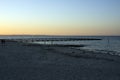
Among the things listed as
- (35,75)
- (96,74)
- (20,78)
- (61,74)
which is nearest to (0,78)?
(20,78)

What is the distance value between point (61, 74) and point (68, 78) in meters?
1.61

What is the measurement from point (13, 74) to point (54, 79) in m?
3.34

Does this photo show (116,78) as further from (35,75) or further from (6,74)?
(6,74)

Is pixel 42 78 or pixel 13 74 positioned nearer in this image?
pixel 42 78

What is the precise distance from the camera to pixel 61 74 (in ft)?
61.1

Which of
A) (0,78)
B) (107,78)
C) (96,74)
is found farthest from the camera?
(96,74)

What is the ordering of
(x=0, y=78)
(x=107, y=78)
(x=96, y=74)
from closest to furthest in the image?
(x=0, y=78) → (x=107, y=78) → (x=96, y=74)

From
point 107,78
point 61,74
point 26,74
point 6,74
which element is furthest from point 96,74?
point 6,74

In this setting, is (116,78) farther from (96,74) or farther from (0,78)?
(0,78)

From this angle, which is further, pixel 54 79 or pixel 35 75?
pixel 35 75

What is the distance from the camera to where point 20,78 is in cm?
1670

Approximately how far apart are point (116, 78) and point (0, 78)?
8.25m

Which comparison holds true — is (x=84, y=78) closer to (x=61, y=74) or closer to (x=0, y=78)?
(x=61, y=74)

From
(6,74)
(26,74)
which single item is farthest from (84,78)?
(6,74)
